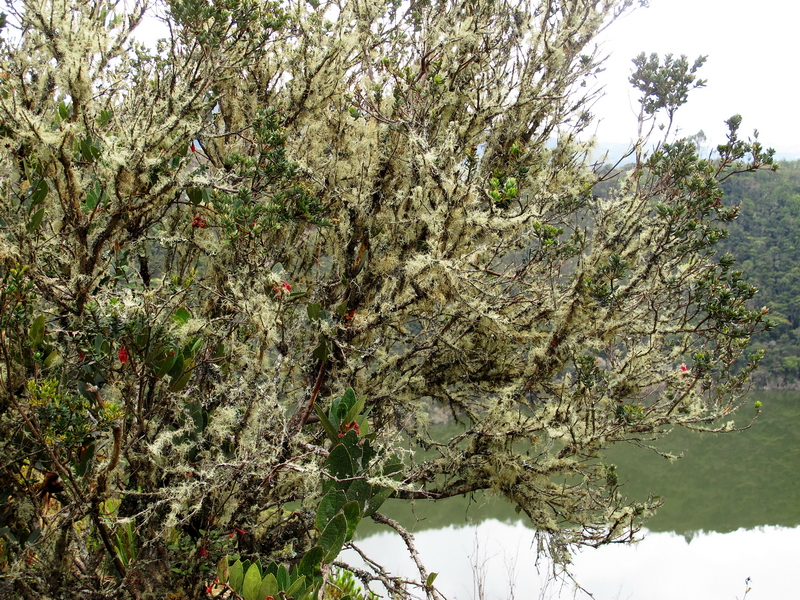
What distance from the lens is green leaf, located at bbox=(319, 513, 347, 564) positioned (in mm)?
1389

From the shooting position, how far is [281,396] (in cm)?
245

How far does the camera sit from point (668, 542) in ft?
37.2

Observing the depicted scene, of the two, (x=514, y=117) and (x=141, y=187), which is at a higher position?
(x=514, y=117)

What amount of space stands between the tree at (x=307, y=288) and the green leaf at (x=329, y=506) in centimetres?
1

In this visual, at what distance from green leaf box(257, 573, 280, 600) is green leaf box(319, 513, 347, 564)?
15cm

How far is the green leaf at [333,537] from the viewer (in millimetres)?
1389

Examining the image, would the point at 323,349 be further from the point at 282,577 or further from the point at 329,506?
the point at 282,577

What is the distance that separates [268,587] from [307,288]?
69.8 inches

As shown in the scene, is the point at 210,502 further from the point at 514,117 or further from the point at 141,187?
the point at 514,117

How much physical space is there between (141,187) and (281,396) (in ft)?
3.69

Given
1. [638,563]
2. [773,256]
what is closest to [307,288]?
[638,563]

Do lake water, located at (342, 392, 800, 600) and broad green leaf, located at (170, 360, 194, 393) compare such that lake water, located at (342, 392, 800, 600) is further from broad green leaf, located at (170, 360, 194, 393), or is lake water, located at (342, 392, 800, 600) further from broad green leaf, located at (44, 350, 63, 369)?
broad green leaf, located at (44, 350, 63, 369)

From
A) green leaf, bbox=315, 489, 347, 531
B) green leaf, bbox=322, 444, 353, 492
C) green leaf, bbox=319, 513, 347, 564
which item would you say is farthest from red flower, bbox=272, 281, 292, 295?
green leaf, bbox=319, 513, 347, 564

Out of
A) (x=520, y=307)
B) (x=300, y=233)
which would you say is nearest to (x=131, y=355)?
(x=300, y=233)
